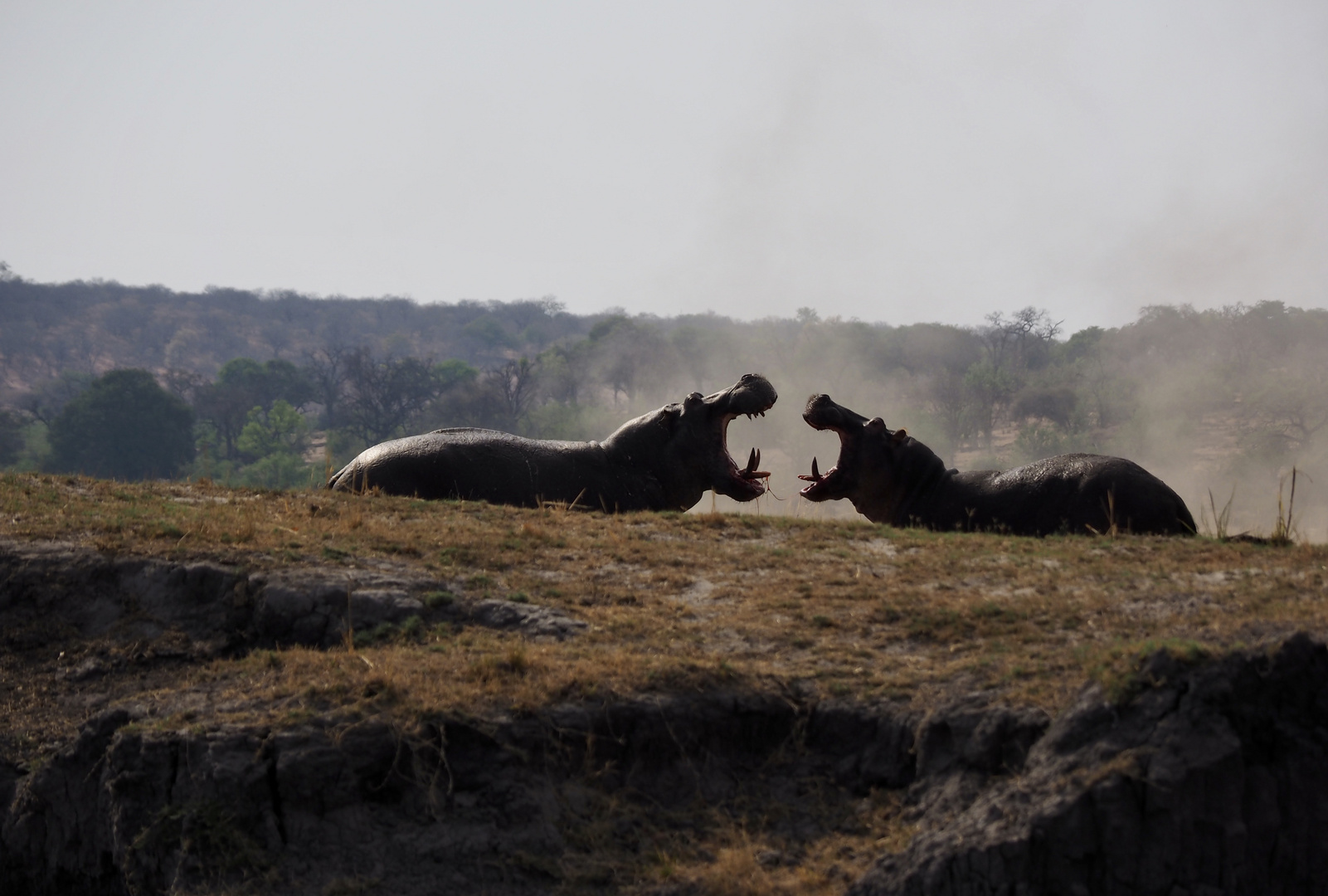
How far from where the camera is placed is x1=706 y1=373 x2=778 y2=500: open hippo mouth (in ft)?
38.5

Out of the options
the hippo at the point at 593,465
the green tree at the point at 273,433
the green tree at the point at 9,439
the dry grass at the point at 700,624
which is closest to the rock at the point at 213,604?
the dry grass at the point at 700,624

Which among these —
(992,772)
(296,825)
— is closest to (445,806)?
(296,825)

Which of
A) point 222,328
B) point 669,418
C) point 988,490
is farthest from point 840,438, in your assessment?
point 222,328

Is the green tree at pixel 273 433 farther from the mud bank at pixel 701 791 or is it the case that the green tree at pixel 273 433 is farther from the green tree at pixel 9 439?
the mud bank at pixel 701 791

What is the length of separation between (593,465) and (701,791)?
251 inches

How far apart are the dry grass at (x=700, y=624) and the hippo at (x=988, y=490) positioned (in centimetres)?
164

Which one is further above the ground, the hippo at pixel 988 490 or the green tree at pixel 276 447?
the hippo at pixel 988 490

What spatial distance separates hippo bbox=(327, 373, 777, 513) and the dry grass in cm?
181

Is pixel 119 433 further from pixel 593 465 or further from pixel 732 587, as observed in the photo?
pixel 732 587

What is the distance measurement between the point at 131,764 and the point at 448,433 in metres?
6.33

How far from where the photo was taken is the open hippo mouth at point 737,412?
1173 centimetres

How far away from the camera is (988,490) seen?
11195mm

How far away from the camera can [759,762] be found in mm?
5781

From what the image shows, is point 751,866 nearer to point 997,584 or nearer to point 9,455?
point 997,584
